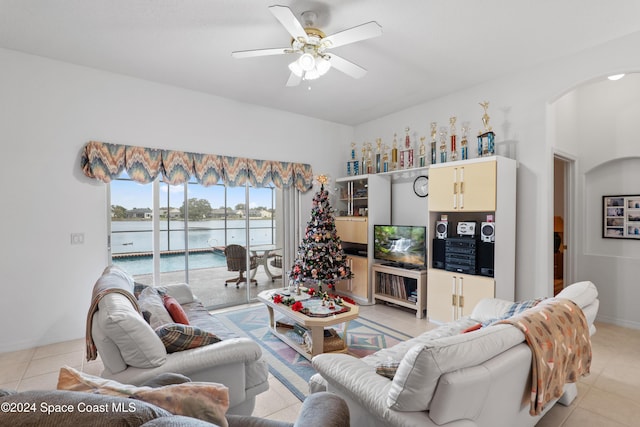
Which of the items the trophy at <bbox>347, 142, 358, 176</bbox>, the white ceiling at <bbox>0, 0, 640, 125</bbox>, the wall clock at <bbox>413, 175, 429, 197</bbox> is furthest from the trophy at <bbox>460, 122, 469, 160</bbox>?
the trophy at <bbox>347, 142, 358, 176</bbox>

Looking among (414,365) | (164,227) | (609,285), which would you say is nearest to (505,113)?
(609,285)

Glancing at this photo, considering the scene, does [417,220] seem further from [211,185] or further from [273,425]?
[273,425]

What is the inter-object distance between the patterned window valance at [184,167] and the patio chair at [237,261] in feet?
3.35

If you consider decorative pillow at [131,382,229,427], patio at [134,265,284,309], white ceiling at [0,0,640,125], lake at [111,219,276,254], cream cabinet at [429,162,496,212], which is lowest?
patio at [134,265,284,309]

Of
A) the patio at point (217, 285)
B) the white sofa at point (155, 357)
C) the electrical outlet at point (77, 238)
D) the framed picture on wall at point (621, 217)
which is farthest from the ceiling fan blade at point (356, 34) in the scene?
the framed picture on wall at point (621, 217)

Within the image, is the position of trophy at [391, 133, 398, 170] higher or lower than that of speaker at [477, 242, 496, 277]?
higher

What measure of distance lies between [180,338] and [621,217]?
5072 millimetres

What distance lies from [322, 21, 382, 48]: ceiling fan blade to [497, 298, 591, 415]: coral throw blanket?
6.71 ft

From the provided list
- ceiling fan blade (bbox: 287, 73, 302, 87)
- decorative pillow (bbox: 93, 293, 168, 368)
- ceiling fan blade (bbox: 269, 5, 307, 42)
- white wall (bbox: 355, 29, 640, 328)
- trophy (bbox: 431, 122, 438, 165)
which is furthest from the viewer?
trophy (bbox: 431, 122, 438, 165)

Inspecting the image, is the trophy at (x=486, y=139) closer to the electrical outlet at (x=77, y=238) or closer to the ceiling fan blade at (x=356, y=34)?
the ceiling fan blade at (x=356, y=34)

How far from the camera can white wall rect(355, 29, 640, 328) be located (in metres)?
3.20

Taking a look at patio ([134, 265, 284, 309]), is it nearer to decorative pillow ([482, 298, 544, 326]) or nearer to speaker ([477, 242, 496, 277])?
speaker ([477, 242, 496, 277])

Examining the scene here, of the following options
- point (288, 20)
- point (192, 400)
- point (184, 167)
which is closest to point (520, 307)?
point (192, 400)

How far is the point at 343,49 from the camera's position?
3.11 metres
